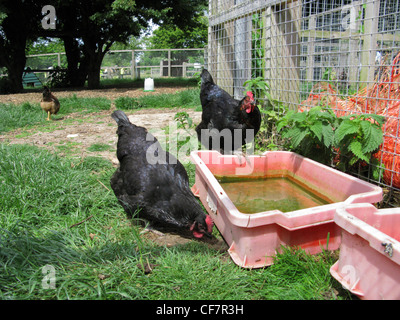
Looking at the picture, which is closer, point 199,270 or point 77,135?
point 199,270

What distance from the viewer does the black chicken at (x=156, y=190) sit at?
7.04 feet

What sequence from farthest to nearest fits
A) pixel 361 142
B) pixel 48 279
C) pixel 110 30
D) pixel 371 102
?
pixel 110 30, pixel 371 102, pixel 361 142, pixel 48 279

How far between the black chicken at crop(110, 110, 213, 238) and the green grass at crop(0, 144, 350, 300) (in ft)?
0.53

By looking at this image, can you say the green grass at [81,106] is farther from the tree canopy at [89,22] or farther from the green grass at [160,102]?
the tree canopy at [89,22]

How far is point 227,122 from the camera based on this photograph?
3.50 metres

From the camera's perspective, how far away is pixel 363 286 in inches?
53.7

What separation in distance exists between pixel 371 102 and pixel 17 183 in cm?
330

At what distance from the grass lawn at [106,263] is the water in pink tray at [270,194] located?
25.4 inches

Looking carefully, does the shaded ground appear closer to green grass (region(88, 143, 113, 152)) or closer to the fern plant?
green grass (region(88, 143, 113, 152))

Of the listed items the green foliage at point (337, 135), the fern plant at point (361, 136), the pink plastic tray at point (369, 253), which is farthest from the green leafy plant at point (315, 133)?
the pink plastic tray at point (369, 253)

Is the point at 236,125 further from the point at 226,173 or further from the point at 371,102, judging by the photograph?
the point at 371,102

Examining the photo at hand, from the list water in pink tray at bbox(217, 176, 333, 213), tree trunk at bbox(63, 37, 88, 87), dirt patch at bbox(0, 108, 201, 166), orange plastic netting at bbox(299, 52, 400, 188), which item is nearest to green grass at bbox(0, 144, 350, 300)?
water in pink tray at bbox(217, 176, 333, 213)

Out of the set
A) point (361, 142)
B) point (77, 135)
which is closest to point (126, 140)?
point (361, 142)

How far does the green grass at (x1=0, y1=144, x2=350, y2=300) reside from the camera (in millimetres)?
1565
